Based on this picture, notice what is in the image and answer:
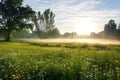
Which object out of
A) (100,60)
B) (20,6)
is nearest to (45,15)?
(20,6)

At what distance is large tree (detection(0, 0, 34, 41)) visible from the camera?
6306cm

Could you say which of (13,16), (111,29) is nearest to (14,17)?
(13,16)

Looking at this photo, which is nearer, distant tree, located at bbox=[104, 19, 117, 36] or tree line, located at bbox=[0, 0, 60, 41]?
tree line, located at bbox=[0, 0, 60, 41]

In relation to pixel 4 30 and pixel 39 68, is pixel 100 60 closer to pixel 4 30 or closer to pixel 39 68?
pixel 39 68

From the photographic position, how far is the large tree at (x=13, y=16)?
63.1 meters

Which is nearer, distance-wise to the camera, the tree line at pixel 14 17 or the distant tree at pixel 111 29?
the tree line at pixel 14 17

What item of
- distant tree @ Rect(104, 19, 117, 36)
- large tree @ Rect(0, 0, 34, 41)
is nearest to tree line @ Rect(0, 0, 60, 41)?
large tree @ Rect(0, 0, 34, 41)

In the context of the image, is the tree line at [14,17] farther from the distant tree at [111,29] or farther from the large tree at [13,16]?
the distant tree at [111,29]

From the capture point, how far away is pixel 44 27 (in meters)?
96.5

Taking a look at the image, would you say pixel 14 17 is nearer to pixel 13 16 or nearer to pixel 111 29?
pixel 13 16

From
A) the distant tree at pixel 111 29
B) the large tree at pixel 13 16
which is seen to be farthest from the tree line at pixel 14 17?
the distant tree at pixel 111 29

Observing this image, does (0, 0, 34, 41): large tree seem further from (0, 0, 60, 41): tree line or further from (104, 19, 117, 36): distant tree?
(104, 19, 117, 36): distant tree

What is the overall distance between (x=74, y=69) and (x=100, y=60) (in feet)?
9.63

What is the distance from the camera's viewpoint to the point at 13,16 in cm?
6419
